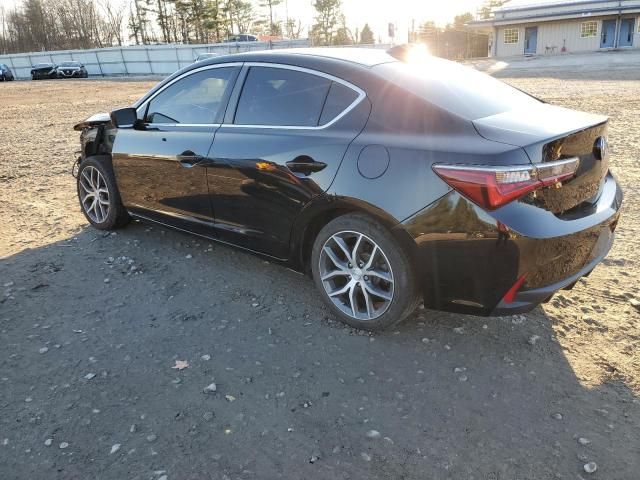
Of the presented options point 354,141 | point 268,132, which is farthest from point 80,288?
point 354,141

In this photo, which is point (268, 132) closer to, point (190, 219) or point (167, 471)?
point (190, 219)

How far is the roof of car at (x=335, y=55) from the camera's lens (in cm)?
343

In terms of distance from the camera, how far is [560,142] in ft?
9.11

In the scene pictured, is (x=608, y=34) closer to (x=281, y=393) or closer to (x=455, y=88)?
(x=455, y=88)

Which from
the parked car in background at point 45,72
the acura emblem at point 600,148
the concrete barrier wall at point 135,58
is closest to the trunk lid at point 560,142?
the acura emblem at point 600,148

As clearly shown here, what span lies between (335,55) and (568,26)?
47.7 metres

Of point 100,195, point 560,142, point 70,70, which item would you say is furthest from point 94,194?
point 70,70

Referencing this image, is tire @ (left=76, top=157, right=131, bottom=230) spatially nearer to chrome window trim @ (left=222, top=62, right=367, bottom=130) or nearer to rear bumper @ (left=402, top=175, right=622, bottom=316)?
chrome window trim @ (left=222, top=62, right=367, bottom=130)

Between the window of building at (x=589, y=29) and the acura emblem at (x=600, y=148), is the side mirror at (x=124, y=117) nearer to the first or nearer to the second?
the acura emblem at (x=600, y=148)

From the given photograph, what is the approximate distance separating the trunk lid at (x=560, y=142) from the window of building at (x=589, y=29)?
4733 cm

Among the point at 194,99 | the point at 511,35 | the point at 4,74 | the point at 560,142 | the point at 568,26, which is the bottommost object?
the point at 511,35

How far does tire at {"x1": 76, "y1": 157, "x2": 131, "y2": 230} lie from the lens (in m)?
5.03

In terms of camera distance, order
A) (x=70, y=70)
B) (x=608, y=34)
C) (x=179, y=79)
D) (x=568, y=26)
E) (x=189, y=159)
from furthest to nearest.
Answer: (x=568, y=26), (x=70, y=70), (x=608, y=34), (x=179, y=79), (x=189, y=159)

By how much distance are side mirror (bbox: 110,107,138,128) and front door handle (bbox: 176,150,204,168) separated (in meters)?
0.77
